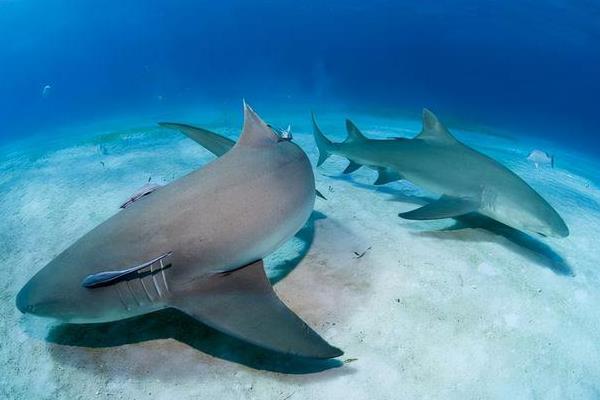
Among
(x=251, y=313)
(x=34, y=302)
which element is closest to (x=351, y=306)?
(x=251, y=313)

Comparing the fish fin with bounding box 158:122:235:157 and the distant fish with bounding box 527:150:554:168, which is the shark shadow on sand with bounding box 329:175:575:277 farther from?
the distant fish with bounding box 527:150:554:168

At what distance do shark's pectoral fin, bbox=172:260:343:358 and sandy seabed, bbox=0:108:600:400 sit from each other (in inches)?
22.4

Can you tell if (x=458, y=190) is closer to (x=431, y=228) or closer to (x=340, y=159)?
(x=431, y=228)

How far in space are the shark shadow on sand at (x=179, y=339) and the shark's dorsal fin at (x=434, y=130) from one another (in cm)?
395

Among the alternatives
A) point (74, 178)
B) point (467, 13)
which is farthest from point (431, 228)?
Answer: point (467, 13)

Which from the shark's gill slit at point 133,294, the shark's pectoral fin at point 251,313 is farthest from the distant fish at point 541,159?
the shark's gill slit at point 133,294

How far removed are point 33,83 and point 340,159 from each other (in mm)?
165589

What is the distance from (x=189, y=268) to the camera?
227cm

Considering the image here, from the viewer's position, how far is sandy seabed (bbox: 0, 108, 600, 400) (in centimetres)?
238

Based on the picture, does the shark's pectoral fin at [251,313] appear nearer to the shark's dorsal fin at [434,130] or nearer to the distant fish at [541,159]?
the shark's dorsal fin at [434,130]

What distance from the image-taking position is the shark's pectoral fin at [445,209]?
4.23 metres

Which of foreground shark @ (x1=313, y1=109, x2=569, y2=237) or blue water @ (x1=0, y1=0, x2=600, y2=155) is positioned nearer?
foreground shark @ (x1=313, y1=109, x2=569, y2=237)

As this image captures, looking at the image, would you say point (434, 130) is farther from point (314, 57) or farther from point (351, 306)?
point (314, 57)

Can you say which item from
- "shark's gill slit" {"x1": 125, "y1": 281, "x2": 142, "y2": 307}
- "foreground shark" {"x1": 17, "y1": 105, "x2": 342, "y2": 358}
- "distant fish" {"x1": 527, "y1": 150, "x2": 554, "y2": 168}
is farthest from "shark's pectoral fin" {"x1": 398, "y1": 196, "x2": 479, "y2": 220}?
"distant fish" {"x1": 527, "y1": 150, "x2": 554, "y2": 168}
